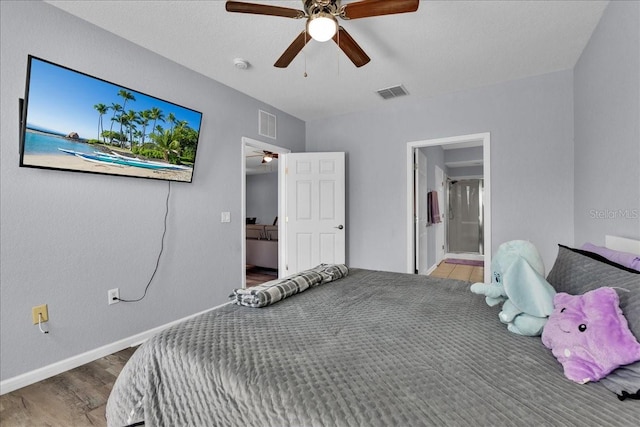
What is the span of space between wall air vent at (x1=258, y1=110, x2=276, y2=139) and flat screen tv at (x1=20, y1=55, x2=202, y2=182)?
0.98 meters

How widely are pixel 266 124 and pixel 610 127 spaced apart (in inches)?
128

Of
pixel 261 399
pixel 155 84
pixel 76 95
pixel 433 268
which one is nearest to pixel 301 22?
pixel 155 84

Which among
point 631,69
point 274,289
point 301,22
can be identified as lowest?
point 274,289

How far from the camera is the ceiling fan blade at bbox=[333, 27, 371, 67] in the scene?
185cm

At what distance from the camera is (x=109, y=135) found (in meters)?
2.21

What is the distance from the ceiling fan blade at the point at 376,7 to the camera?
1545 mm

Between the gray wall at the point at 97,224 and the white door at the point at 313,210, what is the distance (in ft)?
3.21

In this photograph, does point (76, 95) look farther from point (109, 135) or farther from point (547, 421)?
point (547, 421)

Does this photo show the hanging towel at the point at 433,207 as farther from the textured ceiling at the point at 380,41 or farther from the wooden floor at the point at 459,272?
the textured ceiling at the point at 380,41

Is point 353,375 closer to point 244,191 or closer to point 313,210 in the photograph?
point 244,191

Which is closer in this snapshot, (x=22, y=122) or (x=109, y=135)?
(x=22, y=122)

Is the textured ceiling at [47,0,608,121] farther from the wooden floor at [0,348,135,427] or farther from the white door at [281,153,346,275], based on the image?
the wooden floor at [0,348,135,427]

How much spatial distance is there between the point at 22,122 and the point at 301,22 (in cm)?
194

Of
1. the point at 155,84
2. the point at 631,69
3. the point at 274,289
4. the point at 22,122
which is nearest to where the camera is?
the point at 274,289
